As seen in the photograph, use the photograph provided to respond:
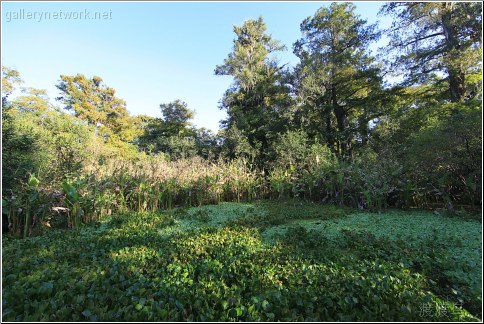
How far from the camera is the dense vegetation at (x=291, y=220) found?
160 cm

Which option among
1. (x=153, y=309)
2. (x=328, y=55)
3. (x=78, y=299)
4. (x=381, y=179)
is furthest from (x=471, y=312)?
(x=328, y=55)

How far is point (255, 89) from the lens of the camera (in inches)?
510

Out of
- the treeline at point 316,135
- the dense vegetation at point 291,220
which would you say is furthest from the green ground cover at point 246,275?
the treeline at point 316,135

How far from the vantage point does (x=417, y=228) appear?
321cm

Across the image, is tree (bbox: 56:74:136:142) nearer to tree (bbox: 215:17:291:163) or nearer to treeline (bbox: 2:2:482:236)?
treeline (bbox: 2:2:482:236)

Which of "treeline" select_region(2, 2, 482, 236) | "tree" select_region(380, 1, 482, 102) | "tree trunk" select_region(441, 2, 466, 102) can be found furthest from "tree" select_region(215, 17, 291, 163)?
"tree trunk" select_region(441, 2, 466, 102)

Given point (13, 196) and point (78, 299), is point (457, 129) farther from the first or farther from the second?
point (13, 196)

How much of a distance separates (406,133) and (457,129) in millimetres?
4762

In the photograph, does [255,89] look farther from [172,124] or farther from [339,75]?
[172,124]

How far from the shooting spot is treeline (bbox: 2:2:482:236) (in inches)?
152

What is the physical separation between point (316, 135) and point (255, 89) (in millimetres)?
4314

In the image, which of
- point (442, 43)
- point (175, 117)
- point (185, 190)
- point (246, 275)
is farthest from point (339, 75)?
point (175, 117)

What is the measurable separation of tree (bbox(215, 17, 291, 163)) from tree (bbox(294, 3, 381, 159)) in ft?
4.68

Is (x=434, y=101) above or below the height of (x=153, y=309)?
above
